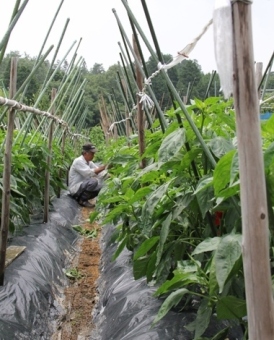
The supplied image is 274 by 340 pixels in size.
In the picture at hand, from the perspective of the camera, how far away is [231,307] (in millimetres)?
1465

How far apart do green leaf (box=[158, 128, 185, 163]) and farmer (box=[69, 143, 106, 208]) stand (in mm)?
7198

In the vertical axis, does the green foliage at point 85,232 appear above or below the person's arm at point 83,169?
below

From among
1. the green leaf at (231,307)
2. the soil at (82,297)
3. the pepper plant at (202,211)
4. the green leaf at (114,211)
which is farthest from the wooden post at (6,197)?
the green leaf at (231,307)

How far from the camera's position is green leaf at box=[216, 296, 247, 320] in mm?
1437

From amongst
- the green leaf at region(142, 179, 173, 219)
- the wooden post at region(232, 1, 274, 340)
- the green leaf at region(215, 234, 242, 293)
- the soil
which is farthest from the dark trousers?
the wooden post at region(232, 1, 274, 340)

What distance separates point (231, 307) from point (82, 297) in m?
3.03

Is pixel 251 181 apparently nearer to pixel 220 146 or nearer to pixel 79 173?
pixel 220 146

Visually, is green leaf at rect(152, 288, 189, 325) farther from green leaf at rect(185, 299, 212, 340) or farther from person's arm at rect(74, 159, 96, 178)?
person's arm at rect(74, 159, 96, 178)

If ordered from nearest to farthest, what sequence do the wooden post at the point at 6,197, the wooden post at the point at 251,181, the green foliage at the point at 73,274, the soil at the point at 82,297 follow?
the wooden post at the point at 251,181 → the wooden post at the point at 6,197 → the soil at the point at 82,297 → the green foliage at the point at 73,274

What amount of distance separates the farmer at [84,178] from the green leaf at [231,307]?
24.3 ft

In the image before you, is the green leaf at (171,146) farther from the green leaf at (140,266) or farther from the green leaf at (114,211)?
the green leaf at (140,266)

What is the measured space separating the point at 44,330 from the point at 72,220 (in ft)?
13.5

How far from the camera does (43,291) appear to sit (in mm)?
3664

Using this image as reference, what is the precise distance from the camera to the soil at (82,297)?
3486mm
